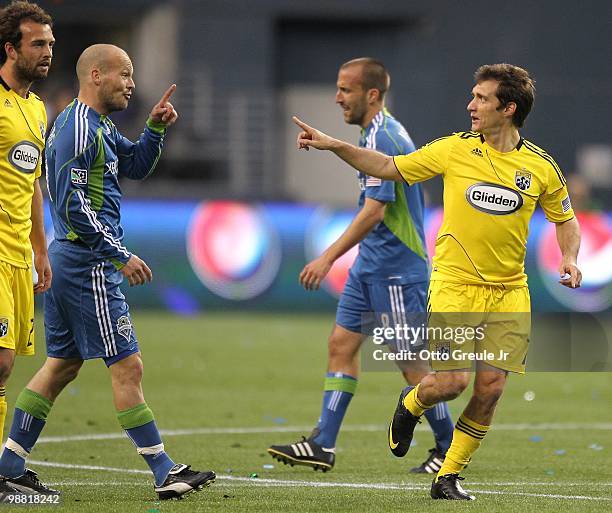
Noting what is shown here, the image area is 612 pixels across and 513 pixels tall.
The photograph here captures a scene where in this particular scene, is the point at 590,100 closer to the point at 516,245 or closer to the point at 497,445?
the point at 497,445

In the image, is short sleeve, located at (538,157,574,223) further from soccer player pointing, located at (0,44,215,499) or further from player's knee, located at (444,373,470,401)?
soccer player pointing, located at (0,44,215,499)

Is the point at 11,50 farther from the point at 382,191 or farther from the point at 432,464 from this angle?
the point at 432,464

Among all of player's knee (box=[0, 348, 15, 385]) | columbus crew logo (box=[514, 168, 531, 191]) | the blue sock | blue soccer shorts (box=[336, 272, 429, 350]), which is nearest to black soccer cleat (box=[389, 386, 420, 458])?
the blue sock

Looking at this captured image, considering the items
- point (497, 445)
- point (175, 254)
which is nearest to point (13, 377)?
point (497, 445)

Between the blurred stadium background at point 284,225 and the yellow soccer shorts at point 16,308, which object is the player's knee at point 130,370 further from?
the blurred stadium background at point 284,225

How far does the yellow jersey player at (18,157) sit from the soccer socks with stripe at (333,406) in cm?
216

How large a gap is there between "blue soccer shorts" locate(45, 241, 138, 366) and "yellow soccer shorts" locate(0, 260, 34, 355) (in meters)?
0.18

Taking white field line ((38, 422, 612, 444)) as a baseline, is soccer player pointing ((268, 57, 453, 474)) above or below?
above

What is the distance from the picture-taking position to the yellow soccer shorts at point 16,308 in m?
6.89

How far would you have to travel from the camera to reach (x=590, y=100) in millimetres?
26812

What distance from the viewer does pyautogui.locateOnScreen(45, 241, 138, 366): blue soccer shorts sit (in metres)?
7.12

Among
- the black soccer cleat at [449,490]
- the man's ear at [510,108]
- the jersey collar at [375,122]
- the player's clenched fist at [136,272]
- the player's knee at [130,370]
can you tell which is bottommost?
the black soccer cleat at [449,490]

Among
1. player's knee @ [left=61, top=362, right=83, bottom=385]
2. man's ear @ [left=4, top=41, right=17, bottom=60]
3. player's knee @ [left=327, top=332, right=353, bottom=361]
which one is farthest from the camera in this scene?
player's knee @ [left=327, top=332, right=353, bottom=361]

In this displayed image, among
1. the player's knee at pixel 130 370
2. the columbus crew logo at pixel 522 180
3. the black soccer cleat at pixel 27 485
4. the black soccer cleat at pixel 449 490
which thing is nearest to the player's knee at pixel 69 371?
the player's knee at pixel 130 370
